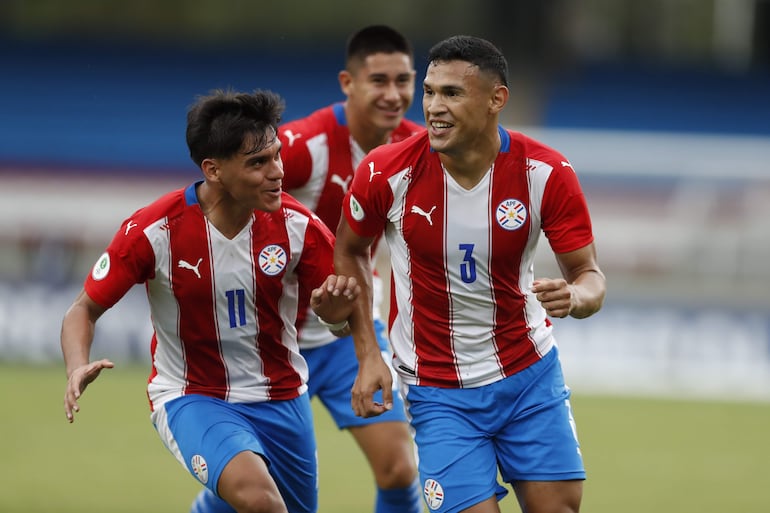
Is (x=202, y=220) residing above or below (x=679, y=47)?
below

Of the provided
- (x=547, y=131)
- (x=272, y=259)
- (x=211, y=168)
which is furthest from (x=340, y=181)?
(x=547, y=131)

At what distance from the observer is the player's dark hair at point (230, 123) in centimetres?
525

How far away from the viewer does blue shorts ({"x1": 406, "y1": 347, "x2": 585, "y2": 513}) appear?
5098 mm

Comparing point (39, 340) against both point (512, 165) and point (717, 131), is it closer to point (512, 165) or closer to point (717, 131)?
point (512, 165)

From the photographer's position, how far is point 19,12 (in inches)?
998

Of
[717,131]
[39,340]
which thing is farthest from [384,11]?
[39,340]

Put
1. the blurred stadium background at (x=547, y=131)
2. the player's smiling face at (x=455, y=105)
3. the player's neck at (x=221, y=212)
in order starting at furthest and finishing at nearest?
the blurred stadium background at (x=547, y=131), the player's neck at (x=221, y=212), the player's smiling face at (x=455, y=105)

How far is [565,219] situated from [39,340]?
373 inches

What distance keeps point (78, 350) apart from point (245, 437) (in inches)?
30.6

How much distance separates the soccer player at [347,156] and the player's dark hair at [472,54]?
145 cm

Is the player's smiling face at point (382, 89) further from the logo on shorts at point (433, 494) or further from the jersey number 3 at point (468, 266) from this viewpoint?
the logo on shorts at point (433, 494)

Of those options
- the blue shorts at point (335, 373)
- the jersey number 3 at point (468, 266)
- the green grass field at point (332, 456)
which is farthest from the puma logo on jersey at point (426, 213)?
the green grass field at point (332, 456)

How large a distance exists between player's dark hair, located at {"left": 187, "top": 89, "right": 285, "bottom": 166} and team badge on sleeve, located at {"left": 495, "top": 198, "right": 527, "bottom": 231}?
1.01 metres

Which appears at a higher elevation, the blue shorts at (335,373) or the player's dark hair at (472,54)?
the player's dark hair at (472,54)
